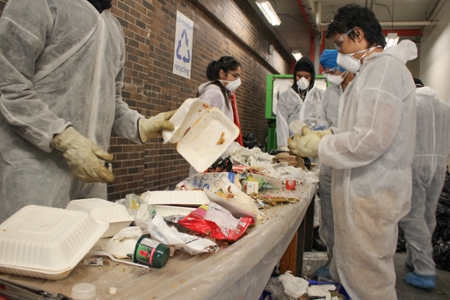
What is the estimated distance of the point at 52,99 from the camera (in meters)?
1.33

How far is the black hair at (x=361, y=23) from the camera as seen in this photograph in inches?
81.4

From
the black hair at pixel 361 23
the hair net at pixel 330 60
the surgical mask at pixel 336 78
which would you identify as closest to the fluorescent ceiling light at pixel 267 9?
the hair net at pixel 330 60

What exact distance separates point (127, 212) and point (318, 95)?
393cm

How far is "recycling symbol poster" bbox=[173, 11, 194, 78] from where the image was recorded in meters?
4.61

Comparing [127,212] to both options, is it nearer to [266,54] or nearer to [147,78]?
[147,78]

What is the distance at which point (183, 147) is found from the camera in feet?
5.51

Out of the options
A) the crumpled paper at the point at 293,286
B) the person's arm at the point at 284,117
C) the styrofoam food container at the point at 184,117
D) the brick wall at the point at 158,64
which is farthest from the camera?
the person's arm at the point at 284,117

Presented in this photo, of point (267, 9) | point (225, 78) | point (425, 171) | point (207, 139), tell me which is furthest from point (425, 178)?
point (267, 9)

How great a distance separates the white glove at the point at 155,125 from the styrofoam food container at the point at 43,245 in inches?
27.0

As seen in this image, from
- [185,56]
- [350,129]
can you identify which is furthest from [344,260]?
[185,56]

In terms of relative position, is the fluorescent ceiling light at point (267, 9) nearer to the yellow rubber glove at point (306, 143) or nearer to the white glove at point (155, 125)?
the yellow rubber glove at point (306, 143)

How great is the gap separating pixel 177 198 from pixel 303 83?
12.2 ft

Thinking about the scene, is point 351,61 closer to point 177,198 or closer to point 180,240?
point 177,198

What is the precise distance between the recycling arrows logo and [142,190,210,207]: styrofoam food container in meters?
3.49
